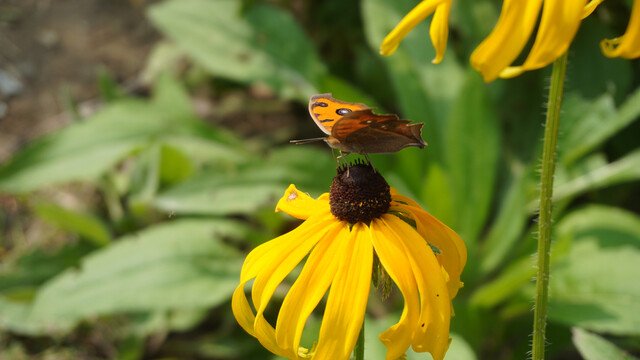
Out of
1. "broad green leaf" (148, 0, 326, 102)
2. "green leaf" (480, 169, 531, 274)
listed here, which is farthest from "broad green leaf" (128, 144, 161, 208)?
"green leaf" (480, 169, 531, 274)

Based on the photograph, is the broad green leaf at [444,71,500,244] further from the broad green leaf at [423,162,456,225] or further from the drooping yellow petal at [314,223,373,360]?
the drooping yellow petal at [314,223,373,360]

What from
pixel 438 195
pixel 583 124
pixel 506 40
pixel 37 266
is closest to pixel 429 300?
pixel 506 40

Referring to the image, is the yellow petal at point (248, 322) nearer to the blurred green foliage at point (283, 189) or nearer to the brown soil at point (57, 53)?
the blurred green foliage at point (283, 189)

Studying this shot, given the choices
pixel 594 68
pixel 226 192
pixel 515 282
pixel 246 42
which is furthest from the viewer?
pixel 246 42

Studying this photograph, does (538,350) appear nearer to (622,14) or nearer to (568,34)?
(568,34)

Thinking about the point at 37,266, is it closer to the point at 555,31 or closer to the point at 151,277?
the point at 151,277

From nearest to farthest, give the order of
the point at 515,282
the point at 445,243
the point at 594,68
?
the point at 445,243 < the point at 515,282 < the point at 594,68
